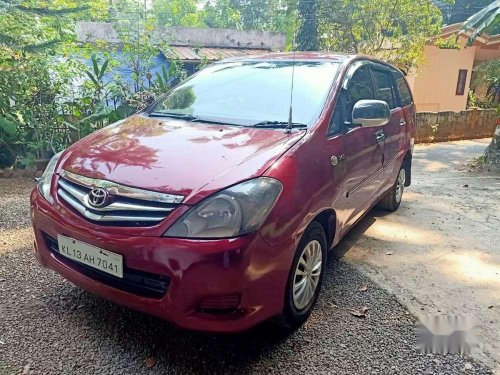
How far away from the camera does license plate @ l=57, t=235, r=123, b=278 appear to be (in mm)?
2068

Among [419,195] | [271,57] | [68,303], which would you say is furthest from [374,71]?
[68,303]

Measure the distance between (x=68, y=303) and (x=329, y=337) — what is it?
1716 millimetres

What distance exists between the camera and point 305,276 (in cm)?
253

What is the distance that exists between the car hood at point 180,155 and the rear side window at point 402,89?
2.64 m

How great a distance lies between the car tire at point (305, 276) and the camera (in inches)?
92.2

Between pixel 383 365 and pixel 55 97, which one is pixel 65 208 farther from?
pixel 55 97

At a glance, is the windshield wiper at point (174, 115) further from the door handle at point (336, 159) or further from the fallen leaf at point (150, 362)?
the fallen leaf at point (150, 362)

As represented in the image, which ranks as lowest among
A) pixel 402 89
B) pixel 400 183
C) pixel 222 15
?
pixel 400 183

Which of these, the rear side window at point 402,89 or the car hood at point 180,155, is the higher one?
the rear side window at point 402,89

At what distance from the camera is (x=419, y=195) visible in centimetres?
581

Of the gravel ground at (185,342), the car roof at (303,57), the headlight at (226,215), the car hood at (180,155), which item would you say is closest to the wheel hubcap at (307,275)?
the gravel ground at (185,342)

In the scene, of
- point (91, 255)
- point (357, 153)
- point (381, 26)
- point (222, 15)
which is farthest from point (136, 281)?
point (222, 15)

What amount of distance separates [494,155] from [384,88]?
15.4 feet

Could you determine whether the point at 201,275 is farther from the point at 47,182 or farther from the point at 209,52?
the point at 209,52
